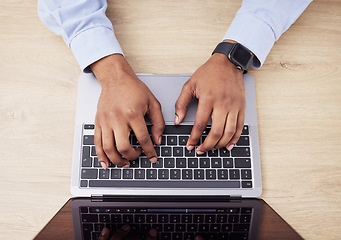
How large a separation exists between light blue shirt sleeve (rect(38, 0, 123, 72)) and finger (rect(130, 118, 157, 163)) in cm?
19

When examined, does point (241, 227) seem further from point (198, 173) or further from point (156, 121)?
point (156, 121)

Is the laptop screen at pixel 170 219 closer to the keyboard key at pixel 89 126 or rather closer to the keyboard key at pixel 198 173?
the keyboard key at pixel 198 173

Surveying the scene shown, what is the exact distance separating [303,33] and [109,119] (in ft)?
1.76

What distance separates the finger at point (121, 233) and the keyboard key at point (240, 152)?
0.27 m

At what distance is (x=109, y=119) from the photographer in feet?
1.87

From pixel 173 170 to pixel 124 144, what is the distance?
118 millimetres

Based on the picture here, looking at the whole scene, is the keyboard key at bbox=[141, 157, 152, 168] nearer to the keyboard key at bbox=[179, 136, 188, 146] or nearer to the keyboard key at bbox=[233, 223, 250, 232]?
the keyboard key at bbox=[179, 136, 188, 146]

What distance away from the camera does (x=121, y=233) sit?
527mm

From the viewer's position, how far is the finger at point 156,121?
22.7 inches

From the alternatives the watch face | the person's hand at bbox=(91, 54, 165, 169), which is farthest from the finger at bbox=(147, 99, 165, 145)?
the watch face

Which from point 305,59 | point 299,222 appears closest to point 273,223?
point 299,222

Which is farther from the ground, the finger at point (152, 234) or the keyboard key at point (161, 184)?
the keyboard key at point (161, 184)

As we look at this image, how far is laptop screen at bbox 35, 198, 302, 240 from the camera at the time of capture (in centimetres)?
53

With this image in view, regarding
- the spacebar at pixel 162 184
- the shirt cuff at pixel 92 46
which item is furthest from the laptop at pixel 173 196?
the shirt cuff at pixel 92 46
